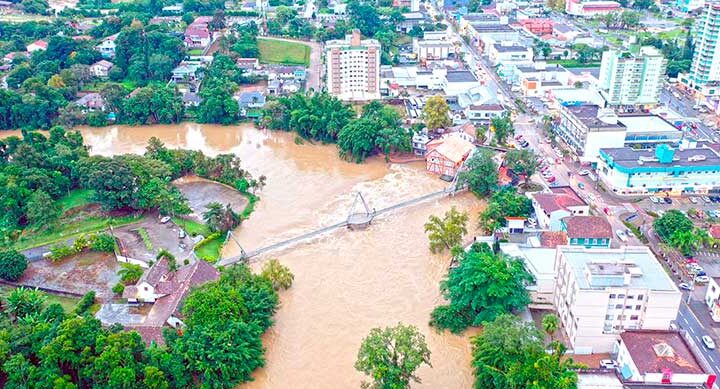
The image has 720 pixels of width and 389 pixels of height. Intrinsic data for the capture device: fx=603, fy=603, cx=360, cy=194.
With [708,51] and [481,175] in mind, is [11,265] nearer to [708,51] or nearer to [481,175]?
[481,175]

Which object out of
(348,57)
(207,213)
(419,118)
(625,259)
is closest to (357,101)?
(348,57)

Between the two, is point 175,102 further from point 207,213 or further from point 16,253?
point 16,253

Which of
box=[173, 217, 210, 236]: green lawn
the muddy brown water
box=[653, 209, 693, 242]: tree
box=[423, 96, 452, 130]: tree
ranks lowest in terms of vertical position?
the muddy brown water

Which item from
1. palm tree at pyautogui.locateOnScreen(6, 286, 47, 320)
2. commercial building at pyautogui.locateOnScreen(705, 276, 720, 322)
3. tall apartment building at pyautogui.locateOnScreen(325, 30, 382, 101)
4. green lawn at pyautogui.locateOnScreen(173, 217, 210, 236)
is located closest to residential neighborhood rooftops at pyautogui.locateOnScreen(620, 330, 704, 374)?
commercial building at pyautogui.locateOnScreen(705, 276, 720, 322)

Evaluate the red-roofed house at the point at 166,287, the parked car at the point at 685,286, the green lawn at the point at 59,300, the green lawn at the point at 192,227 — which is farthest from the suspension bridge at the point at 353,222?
the parked car at the point at 685,286

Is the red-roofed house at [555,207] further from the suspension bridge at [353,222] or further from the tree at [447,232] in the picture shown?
the suspension bridge at [353,222]

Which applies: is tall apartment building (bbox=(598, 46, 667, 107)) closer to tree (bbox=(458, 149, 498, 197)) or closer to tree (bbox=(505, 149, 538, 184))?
tree (bbox=(505, 149, 538, 184))

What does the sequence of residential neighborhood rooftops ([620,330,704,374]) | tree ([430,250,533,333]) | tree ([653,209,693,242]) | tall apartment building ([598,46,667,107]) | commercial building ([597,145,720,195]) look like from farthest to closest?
1. tall apartment building ([598,46,667,107])
2. commercial building ([597,145,720,195])
3. tree ([653,209,693,242])
4. tree ([430,250,533,333])
5. residential neighborhood rooftops ([620,330,704,374])
